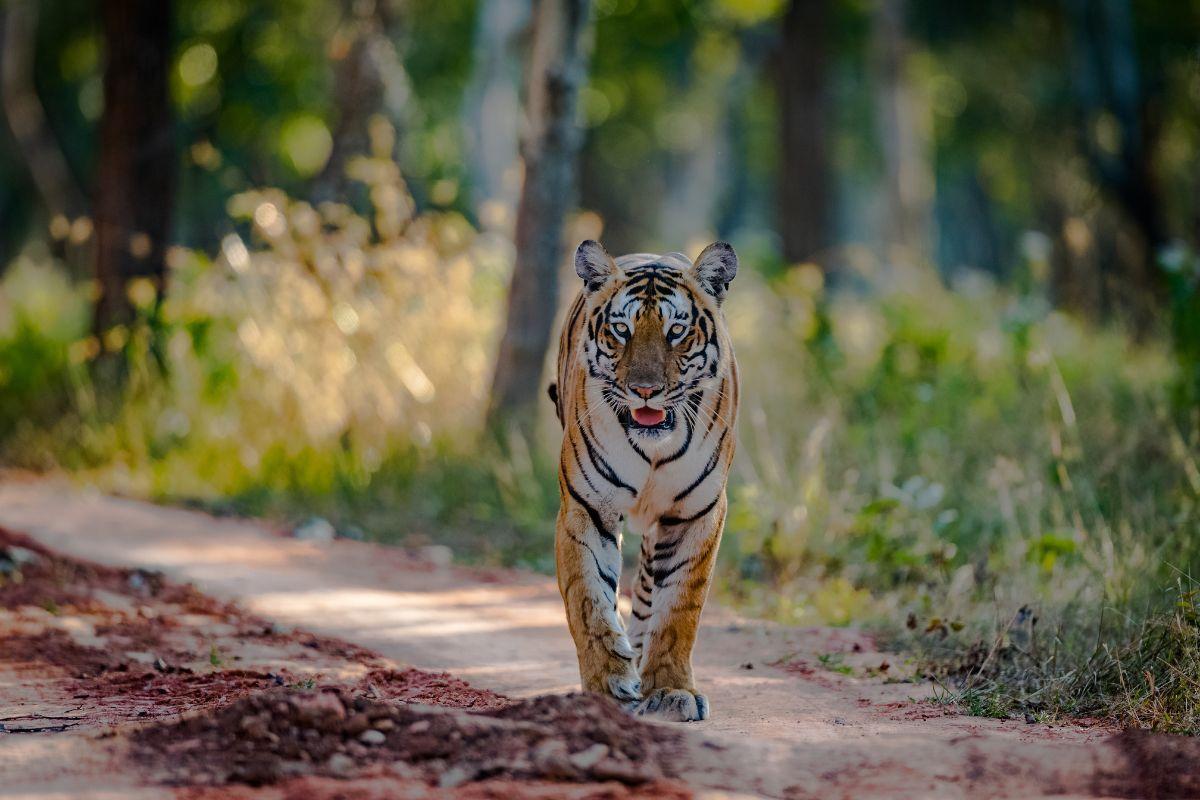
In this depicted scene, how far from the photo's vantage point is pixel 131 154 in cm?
1325

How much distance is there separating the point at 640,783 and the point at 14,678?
283cm

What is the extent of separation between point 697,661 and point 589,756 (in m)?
2.20

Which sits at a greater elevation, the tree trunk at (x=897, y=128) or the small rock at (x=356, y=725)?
the tree trunk at (x=897, y=128)

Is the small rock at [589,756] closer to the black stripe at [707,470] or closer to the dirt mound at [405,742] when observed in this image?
the dirt mound at [405,742]

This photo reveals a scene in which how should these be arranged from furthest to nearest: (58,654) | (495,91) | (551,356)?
1. (495,91)
2. (551,356)
3. (58,654)

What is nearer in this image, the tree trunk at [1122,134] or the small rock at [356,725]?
the small rock at [356,725]

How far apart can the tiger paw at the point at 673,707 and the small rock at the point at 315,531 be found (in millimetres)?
4535

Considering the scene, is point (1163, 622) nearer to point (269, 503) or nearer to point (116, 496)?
point (269, 503)

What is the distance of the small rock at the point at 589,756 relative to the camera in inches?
156

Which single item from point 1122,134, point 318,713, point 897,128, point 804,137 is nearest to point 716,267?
point 318,713

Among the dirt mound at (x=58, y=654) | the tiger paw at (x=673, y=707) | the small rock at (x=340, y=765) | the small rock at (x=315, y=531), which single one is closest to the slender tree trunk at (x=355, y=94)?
the small rock at (x=315, y=531)

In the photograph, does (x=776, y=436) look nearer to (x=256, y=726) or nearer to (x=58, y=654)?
(x=58, y=654)

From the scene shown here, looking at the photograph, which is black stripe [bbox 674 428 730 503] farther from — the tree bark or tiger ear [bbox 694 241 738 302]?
the tree bark

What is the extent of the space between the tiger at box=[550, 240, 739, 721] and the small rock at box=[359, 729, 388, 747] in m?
0.95
